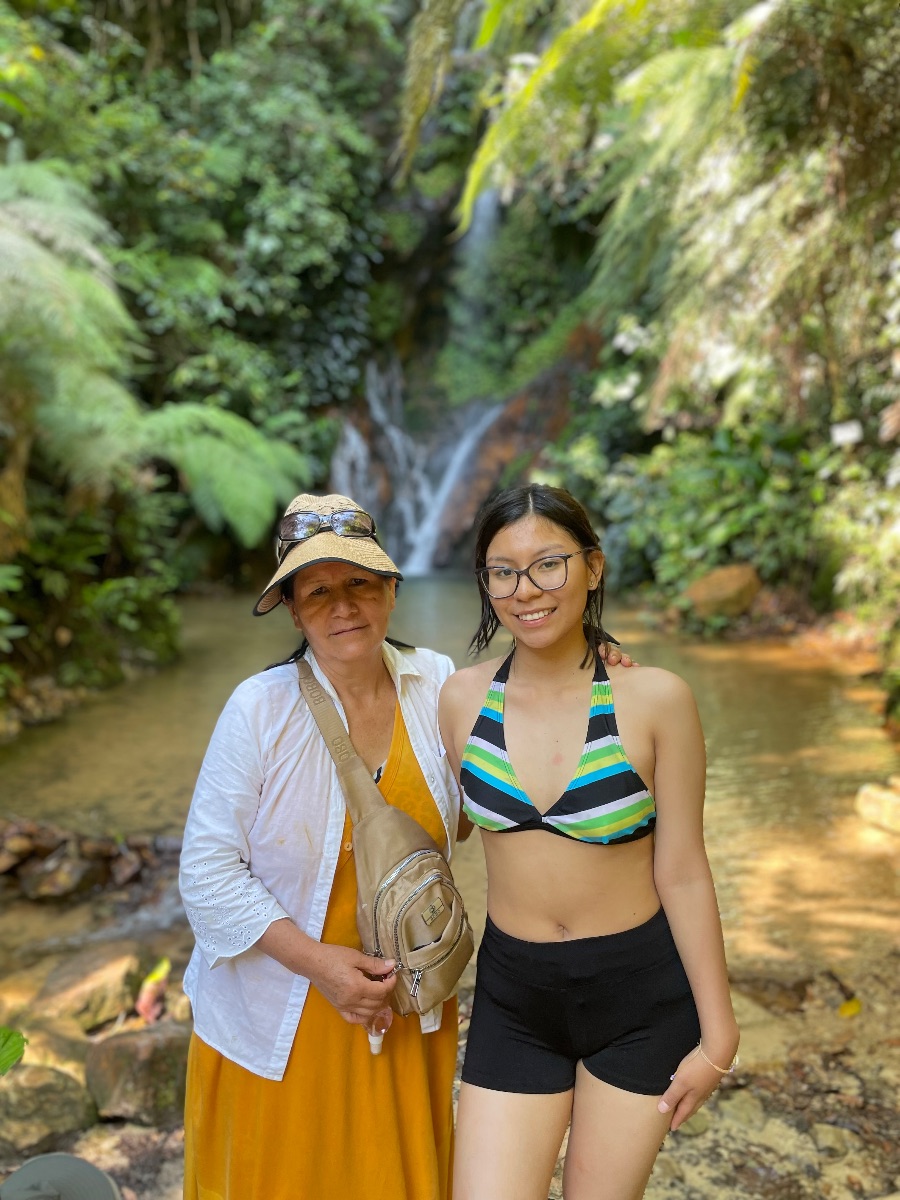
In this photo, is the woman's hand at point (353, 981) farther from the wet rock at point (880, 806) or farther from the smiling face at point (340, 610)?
the wet rock at point (880, 806)

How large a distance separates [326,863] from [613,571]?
395 inches

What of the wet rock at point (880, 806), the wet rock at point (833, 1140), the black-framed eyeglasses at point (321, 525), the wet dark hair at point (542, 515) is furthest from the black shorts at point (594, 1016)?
the wet rock at point (880, 806)

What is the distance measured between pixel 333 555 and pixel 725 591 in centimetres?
800

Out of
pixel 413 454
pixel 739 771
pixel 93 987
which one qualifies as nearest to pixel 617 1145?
pixel 93 987

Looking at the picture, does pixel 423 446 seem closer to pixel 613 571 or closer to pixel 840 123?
pixel 613 571

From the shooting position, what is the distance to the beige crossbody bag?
5.03ft

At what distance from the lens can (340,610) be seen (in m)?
1.66

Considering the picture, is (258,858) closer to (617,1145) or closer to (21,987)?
(617,1145)

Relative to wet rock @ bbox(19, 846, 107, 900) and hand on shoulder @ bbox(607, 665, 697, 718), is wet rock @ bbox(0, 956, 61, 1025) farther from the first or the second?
hand on shoulder @ bbox(607, 665, 697, 718)

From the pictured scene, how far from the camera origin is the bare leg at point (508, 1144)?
1.48 meters

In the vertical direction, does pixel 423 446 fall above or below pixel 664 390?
below

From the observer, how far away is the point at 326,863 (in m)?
1.60

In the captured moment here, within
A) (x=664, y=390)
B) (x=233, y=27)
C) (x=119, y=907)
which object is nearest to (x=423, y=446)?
(x=233, y=27)

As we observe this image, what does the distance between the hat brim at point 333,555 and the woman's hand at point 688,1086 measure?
86 centimetres
